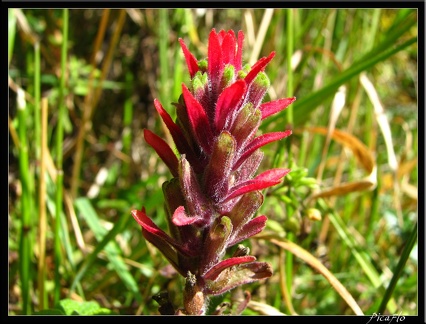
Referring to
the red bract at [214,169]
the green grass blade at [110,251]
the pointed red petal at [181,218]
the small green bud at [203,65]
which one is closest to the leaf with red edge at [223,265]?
the red bract at [214,169]

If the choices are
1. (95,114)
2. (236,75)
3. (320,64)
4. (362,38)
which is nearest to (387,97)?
(362,38)

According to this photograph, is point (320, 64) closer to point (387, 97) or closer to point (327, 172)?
point (327, 172)

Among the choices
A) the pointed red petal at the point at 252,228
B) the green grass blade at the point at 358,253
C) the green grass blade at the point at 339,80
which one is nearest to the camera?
the pointed red petal at the point at 252,228

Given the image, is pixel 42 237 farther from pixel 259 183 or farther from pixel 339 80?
pixel 339 80

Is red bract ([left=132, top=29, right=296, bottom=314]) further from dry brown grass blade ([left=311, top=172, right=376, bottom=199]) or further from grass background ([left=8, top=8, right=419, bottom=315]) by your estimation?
dry brown grass blade ([left=311, top=172, right=376, bottom=199])

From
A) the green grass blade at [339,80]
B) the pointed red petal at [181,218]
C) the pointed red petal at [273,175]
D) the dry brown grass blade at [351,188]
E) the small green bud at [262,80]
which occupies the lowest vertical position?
the pointed red petal at [181,218]

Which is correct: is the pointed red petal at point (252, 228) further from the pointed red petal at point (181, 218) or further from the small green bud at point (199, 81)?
the small green bud at point (199, 81)

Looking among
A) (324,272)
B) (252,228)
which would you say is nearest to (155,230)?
(252,228)
